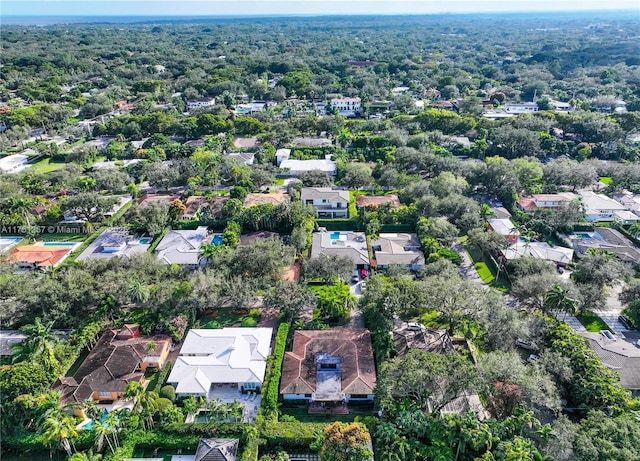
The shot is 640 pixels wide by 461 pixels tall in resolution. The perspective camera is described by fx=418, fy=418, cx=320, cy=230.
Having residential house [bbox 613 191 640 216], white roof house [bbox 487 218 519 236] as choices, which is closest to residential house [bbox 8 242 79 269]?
white roof house [bbox 487 218 519 236]

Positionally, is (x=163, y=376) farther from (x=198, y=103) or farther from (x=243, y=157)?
(x=198, y=103)

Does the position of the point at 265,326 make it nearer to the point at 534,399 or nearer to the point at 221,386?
the point at 221,386

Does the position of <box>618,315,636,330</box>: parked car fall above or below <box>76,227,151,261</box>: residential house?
below

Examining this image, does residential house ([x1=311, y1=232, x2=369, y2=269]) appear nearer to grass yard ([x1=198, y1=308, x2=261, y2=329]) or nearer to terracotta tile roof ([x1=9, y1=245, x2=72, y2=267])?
grass yard ([x1=198, y1=308, x2=261, y2=329])

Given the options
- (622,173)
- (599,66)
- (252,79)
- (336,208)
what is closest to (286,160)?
(336,208)

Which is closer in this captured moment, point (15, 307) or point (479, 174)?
point (15, 307)

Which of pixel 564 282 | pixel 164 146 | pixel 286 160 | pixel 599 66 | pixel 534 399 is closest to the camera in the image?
pixel 534 399

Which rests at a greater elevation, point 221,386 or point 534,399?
point 534,399
